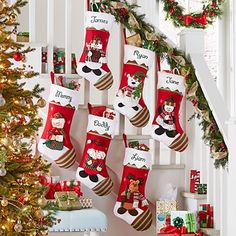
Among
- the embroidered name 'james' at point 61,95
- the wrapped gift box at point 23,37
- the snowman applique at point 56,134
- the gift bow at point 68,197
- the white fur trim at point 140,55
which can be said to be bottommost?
the gift bow at point 68,197

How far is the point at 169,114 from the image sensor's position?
4652 mm

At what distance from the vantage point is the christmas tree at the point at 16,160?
2.98 meters

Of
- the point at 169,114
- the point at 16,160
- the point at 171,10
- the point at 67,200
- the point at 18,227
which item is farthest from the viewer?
the point at 171,10

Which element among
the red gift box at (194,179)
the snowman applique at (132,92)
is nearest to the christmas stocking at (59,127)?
the snowman applique at (132,92)

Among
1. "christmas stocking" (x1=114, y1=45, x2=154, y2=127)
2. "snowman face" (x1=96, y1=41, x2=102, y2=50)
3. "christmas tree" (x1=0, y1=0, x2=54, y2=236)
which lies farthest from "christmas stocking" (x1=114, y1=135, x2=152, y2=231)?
"christmas tree" (x1=0, y1=0, x2=54, y2=236)

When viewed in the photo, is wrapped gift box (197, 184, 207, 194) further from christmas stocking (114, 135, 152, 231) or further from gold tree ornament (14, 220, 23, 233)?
gold tree ornament (14, 220, 23, 233)

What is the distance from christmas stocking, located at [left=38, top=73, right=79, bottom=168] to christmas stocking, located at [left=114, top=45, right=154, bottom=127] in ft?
1.03

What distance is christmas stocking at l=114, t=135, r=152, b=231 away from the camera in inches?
180

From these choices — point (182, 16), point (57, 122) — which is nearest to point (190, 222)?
point (57, 122)

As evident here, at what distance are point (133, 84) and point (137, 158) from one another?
49 cm

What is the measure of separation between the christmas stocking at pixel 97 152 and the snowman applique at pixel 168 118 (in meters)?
0.32

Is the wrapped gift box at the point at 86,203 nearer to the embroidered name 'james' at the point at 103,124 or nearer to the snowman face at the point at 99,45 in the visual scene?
the embroidered name 'james' at the point at 103,124

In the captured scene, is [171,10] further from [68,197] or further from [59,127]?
[68,197]

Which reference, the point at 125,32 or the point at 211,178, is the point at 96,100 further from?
the point at 211,178
